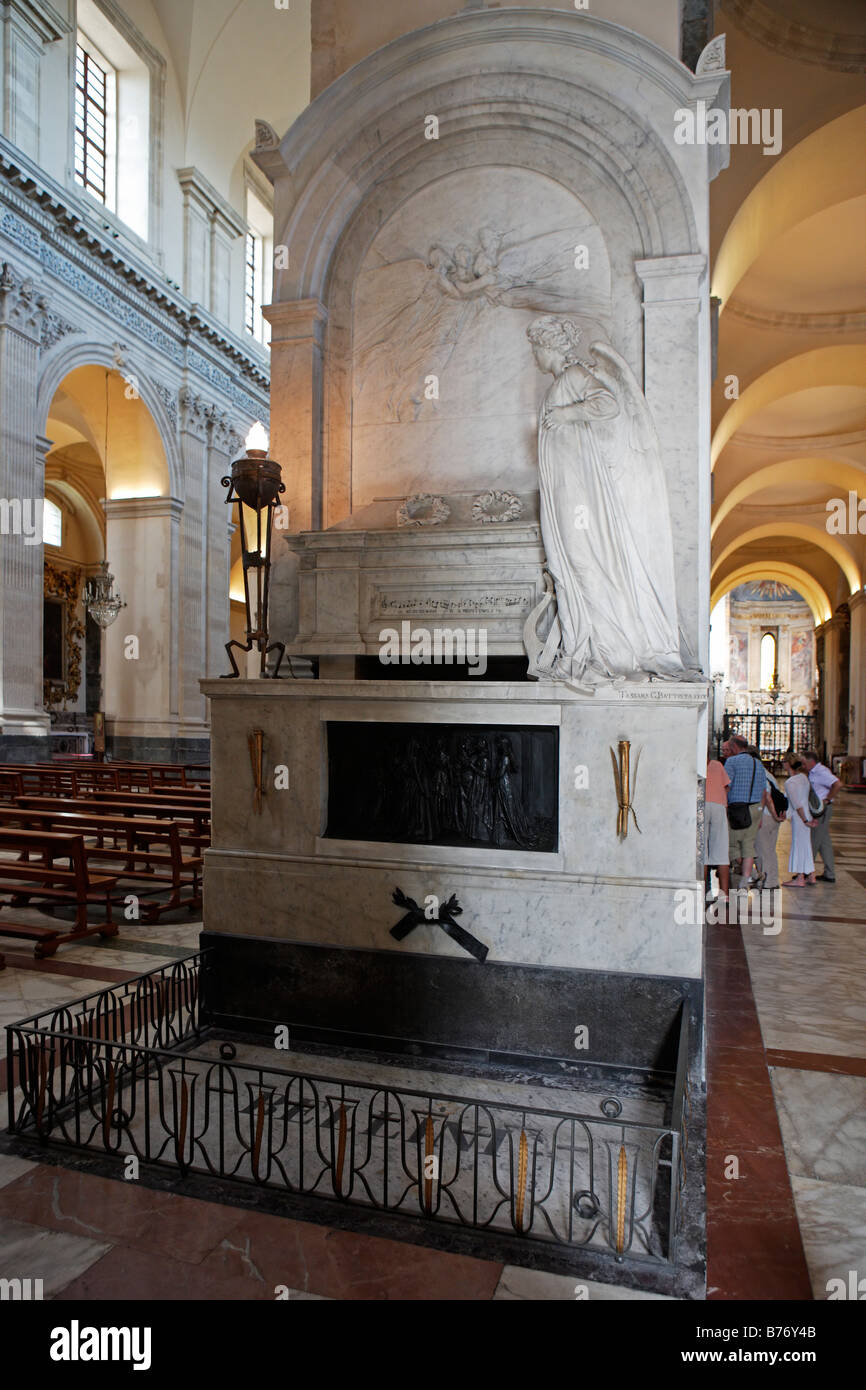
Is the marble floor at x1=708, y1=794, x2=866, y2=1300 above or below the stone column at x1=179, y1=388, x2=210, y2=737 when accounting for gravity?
below

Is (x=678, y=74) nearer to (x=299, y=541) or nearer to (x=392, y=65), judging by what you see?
(x=392, y=65)

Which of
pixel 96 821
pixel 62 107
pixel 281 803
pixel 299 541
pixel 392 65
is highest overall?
pixel 62 107

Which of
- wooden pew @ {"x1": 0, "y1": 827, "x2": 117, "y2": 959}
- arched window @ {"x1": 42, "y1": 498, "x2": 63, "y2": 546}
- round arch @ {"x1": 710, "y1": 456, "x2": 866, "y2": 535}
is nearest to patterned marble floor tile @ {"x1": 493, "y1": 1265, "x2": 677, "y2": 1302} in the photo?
wooden pew @ {"x1": 0, "y1": 827, "x2": 117, "y2": 959}

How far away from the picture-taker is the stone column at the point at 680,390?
4934 millimetres

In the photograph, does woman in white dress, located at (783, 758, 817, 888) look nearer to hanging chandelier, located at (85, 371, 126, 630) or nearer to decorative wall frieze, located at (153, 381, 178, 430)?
hanging chandelier, located at (85, 371, 126, 630)

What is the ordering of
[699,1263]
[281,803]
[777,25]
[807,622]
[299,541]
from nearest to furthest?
1. [699,1263]
2. [281,803]
3. [299,541]
4. [777,25]
5. [807,622]

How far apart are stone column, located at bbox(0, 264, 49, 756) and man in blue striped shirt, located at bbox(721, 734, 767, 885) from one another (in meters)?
11.5

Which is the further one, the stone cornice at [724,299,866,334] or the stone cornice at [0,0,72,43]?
the stone cornice at [724,299,866,334]

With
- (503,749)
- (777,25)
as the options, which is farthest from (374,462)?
(777,25)

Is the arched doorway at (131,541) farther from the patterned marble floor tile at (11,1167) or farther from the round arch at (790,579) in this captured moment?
the round arch at (790,579)

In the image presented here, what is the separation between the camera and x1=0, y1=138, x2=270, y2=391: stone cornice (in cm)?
1467

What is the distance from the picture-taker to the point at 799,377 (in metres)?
17.6

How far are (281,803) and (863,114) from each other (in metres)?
10.9
